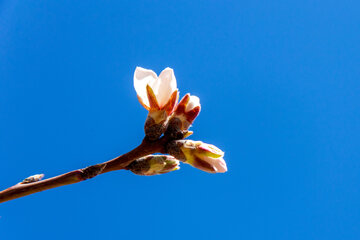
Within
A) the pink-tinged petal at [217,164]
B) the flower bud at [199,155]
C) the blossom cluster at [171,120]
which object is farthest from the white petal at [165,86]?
the pink-tinged petal at [217,164]

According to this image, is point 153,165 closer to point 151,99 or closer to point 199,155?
point 199,155

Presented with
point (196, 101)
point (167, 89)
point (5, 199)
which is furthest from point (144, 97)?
point (5, 199)

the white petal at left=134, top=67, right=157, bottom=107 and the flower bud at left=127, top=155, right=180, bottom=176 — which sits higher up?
the white petal at left=134, top=67, right=157, bottom=107

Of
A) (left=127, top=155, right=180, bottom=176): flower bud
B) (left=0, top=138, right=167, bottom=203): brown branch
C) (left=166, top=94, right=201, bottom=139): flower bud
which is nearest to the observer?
(left=0, top=138, right=167, bottom=203): brown branch

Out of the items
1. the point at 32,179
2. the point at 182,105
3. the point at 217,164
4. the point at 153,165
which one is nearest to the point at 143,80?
the point at 182,105

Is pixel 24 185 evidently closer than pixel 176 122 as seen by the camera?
Yes

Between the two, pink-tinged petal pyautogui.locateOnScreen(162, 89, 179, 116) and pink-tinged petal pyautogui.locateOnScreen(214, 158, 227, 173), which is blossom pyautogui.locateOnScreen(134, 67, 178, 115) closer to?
pink-tinged petal pyautogui.locateOnScreen(162, 89, 179, 116)

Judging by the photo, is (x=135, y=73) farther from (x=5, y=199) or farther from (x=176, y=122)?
(x=5, y=199)

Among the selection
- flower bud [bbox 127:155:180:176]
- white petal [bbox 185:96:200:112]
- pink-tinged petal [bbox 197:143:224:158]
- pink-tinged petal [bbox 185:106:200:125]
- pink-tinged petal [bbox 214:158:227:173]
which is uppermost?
white petal [bbox 185:96:200:112]

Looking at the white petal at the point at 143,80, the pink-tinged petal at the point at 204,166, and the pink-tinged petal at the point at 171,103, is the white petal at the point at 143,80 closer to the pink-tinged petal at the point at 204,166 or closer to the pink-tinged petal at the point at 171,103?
the pink-tinged petal at the point at 171,103

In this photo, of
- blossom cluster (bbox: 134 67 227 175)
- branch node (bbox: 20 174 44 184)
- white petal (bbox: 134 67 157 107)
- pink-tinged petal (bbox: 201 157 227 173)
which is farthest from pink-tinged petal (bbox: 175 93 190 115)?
branch node (bbox: 20 174 44 184)
